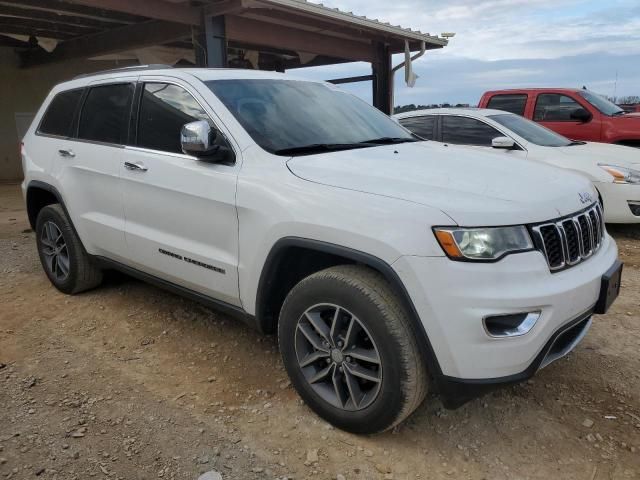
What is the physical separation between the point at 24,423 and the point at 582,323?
2.83 m

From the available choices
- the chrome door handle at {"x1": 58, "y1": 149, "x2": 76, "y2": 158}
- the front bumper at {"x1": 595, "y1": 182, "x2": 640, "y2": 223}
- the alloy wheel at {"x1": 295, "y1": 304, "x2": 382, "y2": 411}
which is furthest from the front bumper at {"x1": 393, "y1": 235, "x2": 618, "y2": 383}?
the front bumper at {"x1": 595, "y1": 182, "x2": 640, "y2": 223}

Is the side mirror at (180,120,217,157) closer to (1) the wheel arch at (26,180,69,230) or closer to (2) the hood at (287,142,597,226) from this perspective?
(2) the hood at (287,142,597,226)

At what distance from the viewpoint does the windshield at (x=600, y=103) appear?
8180 mm

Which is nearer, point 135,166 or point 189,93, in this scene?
point 189,93

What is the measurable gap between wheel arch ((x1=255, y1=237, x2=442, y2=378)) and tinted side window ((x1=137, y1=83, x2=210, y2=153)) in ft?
3.32

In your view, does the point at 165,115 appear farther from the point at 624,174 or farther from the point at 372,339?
the point at 624,174

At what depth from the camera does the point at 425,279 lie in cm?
218

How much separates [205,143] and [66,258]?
2.34 m

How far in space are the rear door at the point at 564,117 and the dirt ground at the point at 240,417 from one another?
16.5ft

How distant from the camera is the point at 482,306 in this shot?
2.12m

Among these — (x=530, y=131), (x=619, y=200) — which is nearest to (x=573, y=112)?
(x=530, y=131)

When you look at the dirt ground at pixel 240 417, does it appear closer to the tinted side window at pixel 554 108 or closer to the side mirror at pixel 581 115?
the side mirror at pixel 581 115

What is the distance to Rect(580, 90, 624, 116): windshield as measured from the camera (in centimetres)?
818

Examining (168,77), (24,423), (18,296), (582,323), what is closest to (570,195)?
(582,323)
